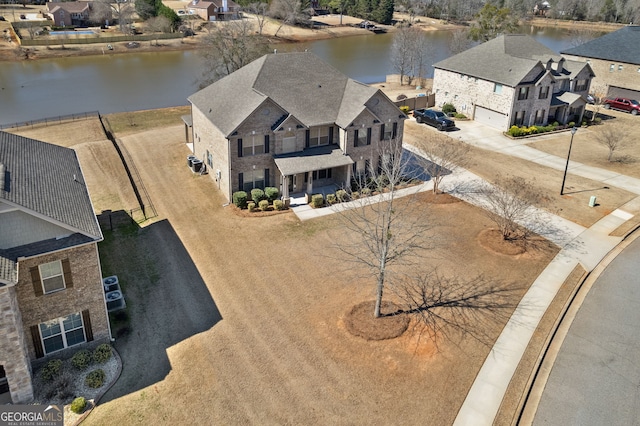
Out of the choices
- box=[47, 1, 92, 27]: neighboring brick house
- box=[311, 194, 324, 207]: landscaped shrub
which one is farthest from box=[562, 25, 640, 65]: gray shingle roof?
box=[47, 1, 92, 27]: neighboring brick house

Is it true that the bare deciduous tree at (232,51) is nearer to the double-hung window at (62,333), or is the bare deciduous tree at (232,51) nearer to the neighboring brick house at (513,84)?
the neighboring brick house at (513,84)

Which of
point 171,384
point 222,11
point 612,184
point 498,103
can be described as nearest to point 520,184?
point 612,184

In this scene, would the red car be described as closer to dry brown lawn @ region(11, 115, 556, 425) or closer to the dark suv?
the dark suv

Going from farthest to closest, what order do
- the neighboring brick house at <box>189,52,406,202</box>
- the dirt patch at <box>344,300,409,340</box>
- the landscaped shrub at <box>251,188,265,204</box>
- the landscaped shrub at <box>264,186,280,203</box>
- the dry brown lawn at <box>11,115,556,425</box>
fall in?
the landscaped shrub at <box>264,186,280,203</box>
the landscaped shrub at <box>251,188,265,204</box>
the neighboring brick house at <box>189,52,406,202</box>
the dirt patch at <box>344,300,409,340</box>
the dry brown lawn at <box>11,115,556,425</box>

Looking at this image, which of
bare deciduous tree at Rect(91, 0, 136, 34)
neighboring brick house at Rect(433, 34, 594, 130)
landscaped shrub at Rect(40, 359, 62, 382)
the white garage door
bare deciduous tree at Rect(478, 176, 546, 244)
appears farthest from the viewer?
bare deciduous tree at Rect(91, 0, 136, 34)

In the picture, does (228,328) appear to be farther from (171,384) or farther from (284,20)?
(284,20)
